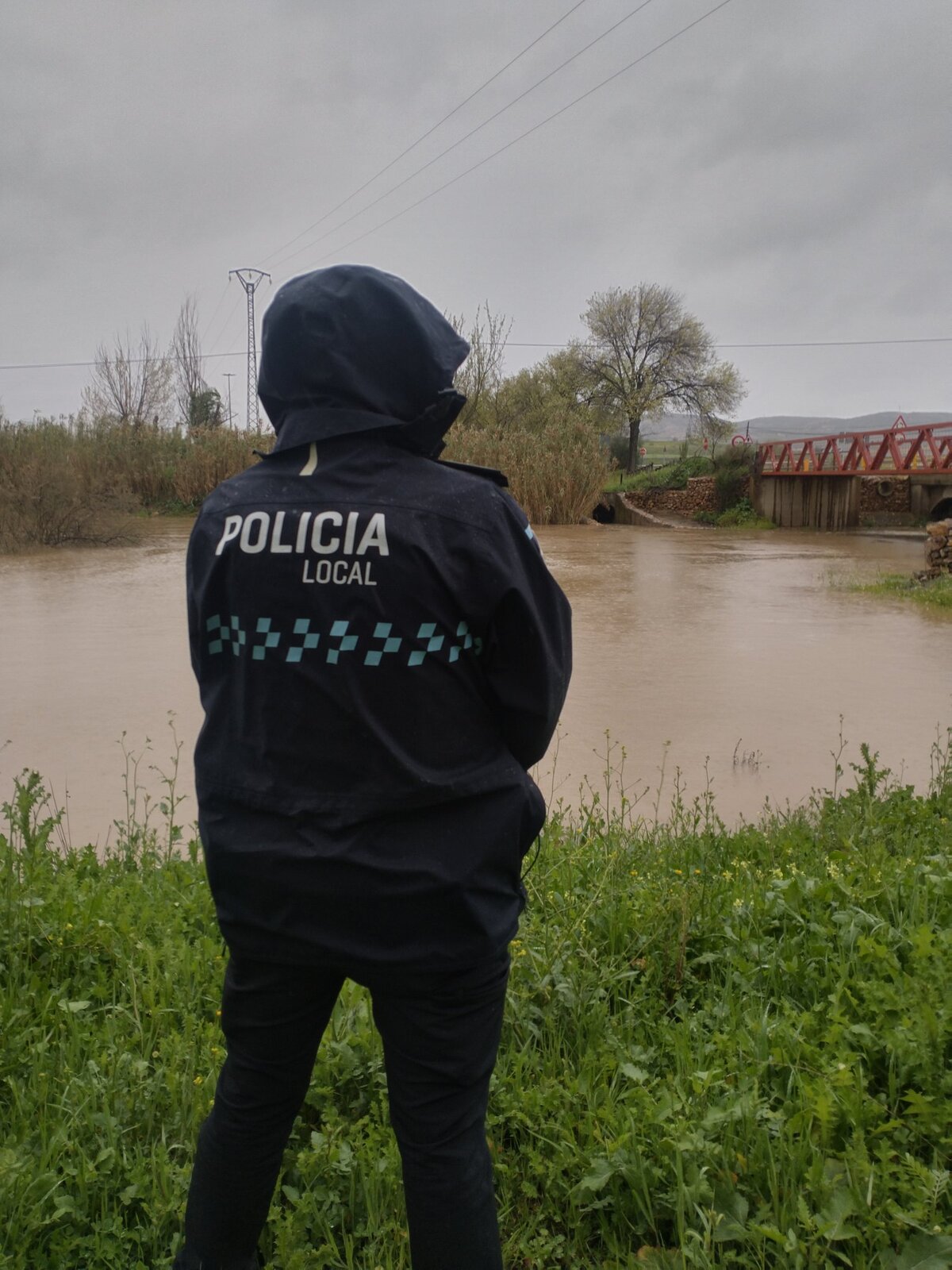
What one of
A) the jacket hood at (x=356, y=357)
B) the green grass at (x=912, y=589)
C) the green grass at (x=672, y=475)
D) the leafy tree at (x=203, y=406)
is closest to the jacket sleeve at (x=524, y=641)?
the jacket hood at (x=356, y=357)

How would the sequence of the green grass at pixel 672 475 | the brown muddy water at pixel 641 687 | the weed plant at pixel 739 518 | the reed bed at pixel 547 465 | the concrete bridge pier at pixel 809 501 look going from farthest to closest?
1. the green grass at pixel 672 475
2. the weed plant at pixel 739 518
3. the concrete bridge pier at pixel 809 501
4. the reed bed at pixel 547 465
5. the brown muddy water at pixel 641 687

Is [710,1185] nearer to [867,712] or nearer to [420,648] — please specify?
[420,648]

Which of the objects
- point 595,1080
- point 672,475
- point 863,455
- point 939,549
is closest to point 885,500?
point 863,455

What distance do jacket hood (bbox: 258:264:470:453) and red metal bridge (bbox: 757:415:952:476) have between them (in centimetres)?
1920

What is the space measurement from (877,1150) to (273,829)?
4.26ft

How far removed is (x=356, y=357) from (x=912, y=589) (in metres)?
12.7

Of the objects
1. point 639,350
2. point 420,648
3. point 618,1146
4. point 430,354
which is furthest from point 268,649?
point 639,350

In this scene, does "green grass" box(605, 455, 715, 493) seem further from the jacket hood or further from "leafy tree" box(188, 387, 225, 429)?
the jacket hood

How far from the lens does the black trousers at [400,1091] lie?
1.42m

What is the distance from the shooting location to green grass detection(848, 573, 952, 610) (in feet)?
Result: 38.5

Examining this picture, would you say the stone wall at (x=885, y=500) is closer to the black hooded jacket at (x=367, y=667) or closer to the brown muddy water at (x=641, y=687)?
the brown muddy water at (x=641, y=687)

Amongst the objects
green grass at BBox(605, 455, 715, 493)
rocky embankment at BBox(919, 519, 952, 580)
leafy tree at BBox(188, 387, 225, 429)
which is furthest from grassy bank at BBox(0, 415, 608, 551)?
leafy tree at BBox(188, 387, 225, 429)

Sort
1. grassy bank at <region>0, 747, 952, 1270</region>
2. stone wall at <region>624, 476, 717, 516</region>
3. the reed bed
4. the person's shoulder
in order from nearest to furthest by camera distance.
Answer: the person's shoulder, grassy bank at <region>0, 747, 952, 1270</region>, the reed bed, stone wall at <region>624, 476, 717, 516</region>

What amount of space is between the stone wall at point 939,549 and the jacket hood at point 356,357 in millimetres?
13211
